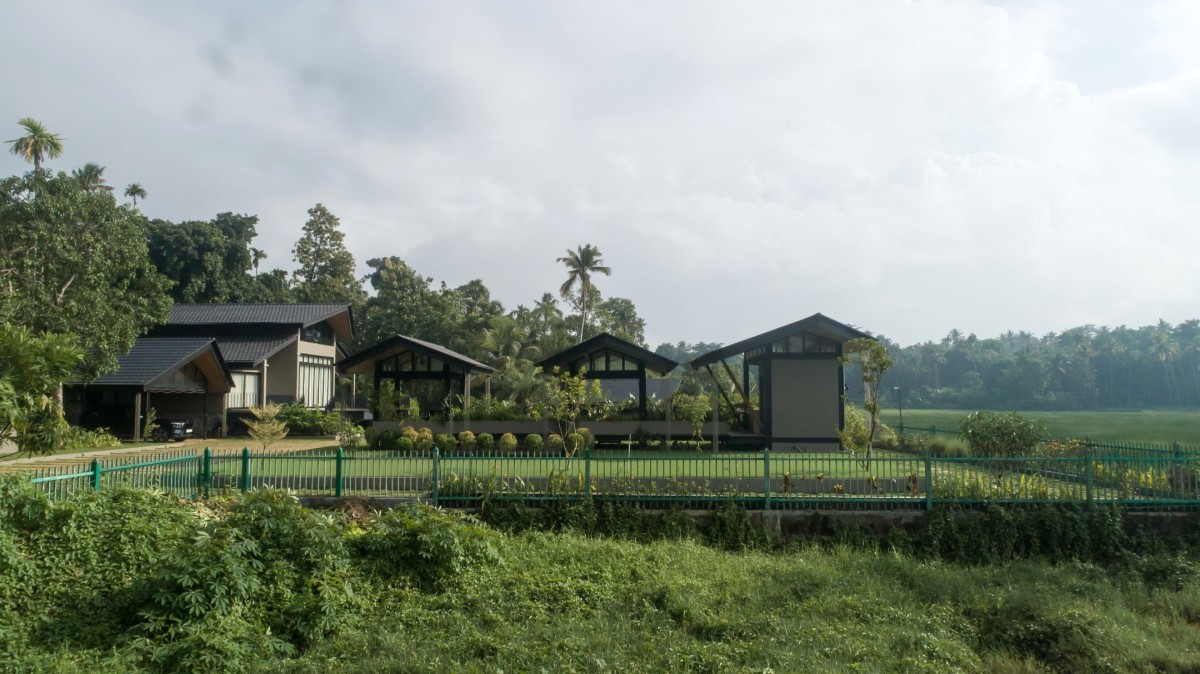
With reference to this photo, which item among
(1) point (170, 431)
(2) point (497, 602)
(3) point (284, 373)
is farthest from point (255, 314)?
(2) point (497, 602)

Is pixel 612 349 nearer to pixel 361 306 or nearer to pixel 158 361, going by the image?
pixel 158 361

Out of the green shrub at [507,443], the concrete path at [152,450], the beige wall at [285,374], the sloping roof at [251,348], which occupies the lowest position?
the concrete path at [152,450]

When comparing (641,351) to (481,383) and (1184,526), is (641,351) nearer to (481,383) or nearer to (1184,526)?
(481,383)

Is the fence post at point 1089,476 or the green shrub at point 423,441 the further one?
the green shrub at point 423,441

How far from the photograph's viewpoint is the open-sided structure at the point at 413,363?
26172 mm

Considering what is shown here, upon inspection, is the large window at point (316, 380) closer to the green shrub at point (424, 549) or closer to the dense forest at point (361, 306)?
the dense forest at point (361, 306)

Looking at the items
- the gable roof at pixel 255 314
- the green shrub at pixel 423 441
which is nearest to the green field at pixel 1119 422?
the green shrub at pixel 423 441

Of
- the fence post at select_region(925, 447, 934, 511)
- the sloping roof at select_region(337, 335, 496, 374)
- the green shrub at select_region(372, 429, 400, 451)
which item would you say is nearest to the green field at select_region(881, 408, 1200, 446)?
the sloping roof at select_region(337, 335, 496, 374)

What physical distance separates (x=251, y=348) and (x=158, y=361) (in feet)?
25.1

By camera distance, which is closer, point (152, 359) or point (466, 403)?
point (466, 403)

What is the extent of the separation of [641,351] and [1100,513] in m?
14.2

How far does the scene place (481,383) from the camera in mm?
35438

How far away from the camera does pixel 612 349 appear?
25109 millimetres

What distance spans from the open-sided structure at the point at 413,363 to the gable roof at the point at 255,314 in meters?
12.1
